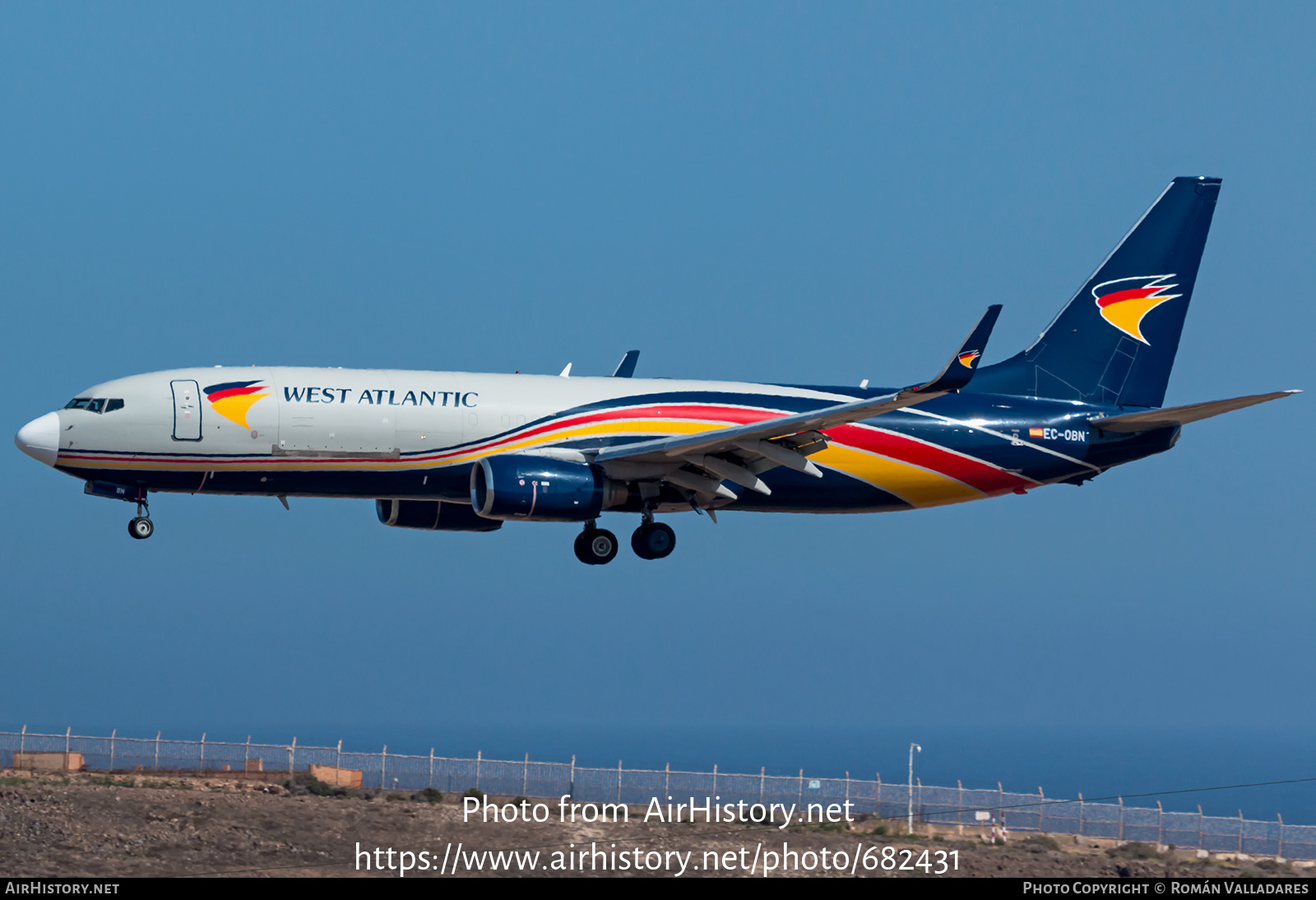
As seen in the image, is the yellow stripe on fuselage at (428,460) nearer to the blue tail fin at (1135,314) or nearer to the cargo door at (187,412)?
the cargo door at (187,412)

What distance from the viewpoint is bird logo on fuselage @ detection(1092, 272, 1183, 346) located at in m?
44.2

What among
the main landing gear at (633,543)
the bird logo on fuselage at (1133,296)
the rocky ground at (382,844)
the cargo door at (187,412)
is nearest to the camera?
the rocky ground at (382,844)

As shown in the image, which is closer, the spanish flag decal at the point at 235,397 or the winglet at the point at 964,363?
the winglet at the point at 964,363

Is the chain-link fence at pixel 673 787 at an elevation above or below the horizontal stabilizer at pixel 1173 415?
below

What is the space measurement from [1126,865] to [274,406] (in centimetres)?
2381

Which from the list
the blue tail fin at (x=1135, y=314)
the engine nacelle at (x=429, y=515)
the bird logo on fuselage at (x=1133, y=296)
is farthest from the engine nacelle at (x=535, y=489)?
the bird logo on fuselage at (x=1133, y=296)

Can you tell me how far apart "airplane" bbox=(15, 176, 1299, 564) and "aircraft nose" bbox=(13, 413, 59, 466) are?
0.13 feet

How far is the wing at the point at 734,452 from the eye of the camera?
34.0 m

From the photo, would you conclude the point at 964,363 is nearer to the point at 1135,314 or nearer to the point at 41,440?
the point at 1135,314

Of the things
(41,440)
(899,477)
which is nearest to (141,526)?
(41,440)

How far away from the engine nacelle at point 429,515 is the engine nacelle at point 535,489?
15.9ft

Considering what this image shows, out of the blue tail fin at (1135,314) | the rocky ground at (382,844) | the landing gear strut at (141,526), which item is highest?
the blue tail fin at (1135,314)

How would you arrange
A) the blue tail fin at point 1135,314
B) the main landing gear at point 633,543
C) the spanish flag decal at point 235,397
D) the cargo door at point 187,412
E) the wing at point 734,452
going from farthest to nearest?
1. the blue tail fin at point 1135,314
2. the main landing gear at point 633,543
3. the spanish flag decal at point 235,397
4. the cargo door at point 187,412
5. the wing at point 734,452
